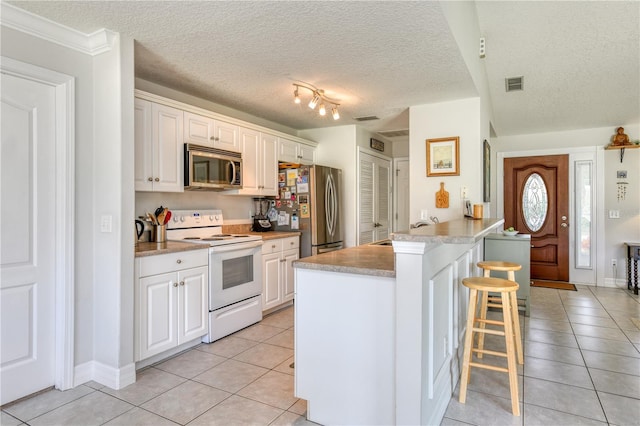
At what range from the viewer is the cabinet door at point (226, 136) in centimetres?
361

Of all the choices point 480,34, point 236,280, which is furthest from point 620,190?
point 236,280

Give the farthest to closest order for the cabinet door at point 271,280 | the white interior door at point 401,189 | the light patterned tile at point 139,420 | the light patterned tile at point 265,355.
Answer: the white interior door at point 401,189 < the cabinet door at point 271,280 < the light patterned tile at point 265,355 < the light patterned tile at point 139,420

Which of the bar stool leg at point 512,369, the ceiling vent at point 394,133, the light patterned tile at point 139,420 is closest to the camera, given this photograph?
the light patterned tile at point 139,420

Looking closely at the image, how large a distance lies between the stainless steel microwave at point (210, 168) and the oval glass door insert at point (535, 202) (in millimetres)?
4658

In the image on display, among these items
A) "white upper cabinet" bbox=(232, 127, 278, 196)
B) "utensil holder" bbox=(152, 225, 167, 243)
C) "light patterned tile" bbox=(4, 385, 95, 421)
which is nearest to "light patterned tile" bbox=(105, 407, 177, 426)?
"light patterned tile" bbox=(4, 385, 95, 421)

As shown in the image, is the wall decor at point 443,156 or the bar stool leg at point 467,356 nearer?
the bar stool leg at point 467,356

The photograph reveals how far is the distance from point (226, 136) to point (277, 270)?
156 cm

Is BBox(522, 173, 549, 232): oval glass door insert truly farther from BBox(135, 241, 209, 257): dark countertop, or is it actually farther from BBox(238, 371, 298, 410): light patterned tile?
BBox(135, 241, 209, 257): dark countertop

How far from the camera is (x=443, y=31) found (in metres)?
2.31

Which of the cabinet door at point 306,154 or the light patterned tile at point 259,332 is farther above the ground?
the cabinet door at point 306,154

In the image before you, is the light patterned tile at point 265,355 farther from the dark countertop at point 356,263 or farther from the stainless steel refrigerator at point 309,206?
the stainless steel refrigerator at point 309,206

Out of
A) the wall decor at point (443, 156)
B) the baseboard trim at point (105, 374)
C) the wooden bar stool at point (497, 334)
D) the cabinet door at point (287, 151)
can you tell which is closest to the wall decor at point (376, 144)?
the cabinet door at point (287, 151)

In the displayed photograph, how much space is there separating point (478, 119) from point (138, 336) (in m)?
3.64

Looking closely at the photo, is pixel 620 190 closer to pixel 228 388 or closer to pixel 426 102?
pixel 426 102
